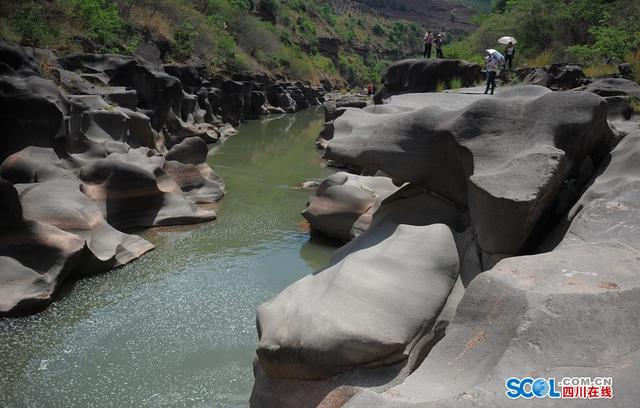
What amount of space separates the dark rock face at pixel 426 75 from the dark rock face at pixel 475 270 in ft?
40.3

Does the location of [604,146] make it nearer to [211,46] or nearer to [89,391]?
[89,391]

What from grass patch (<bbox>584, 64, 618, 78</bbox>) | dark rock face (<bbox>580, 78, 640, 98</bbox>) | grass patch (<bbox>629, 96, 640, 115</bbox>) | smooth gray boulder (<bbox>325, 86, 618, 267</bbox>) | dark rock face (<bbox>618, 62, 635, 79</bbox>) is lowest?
grass patch (<bbox>584, 64, 618, 78</bbox>)

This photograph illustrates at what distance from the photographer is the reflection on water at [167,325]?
17.3 feet

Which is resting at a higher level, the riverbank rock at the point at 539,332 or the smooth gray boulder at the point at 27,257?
the riverbank rock at the point at 539,332

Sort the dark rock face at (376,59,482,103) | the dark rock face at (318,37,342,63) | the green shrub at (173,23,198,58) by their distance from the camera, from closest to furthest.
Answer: the dark rock face at (376,59,482,103), the green shrub at (173,23,198,58), the dark rock face at (318,37,342,63)

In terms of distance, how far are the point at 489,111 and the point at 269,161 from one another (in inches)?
475

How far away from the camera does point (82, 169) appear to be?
31.4ft

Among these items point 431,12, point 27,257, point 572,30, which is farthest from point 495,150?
point 431,12

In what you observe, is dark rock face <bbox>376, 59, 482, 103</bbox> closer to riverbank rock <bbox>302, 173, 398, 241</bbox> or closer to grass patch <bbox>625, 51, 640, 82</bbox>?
grass patch <bbox>625, 51, 640, 82</bbox>

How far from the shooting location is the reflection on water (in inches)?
207

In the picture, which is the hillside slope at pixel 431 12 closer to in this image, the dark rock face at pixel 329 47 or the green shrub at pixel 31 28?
the dark rock face at pixel 329 47


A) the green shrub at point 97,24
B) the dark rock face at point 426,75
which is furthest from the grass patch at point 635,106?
the green shrub at point 97,24

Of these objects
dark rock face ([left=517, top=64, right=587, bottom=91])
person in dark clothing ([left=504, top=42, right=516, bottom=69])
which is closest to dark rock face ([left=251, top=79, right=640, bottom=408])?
dark rock face ([left=517, top=64, right=587, bottom=91])

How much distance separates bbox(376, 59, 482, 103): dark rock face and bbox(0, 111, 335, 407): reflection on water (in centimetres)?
963
